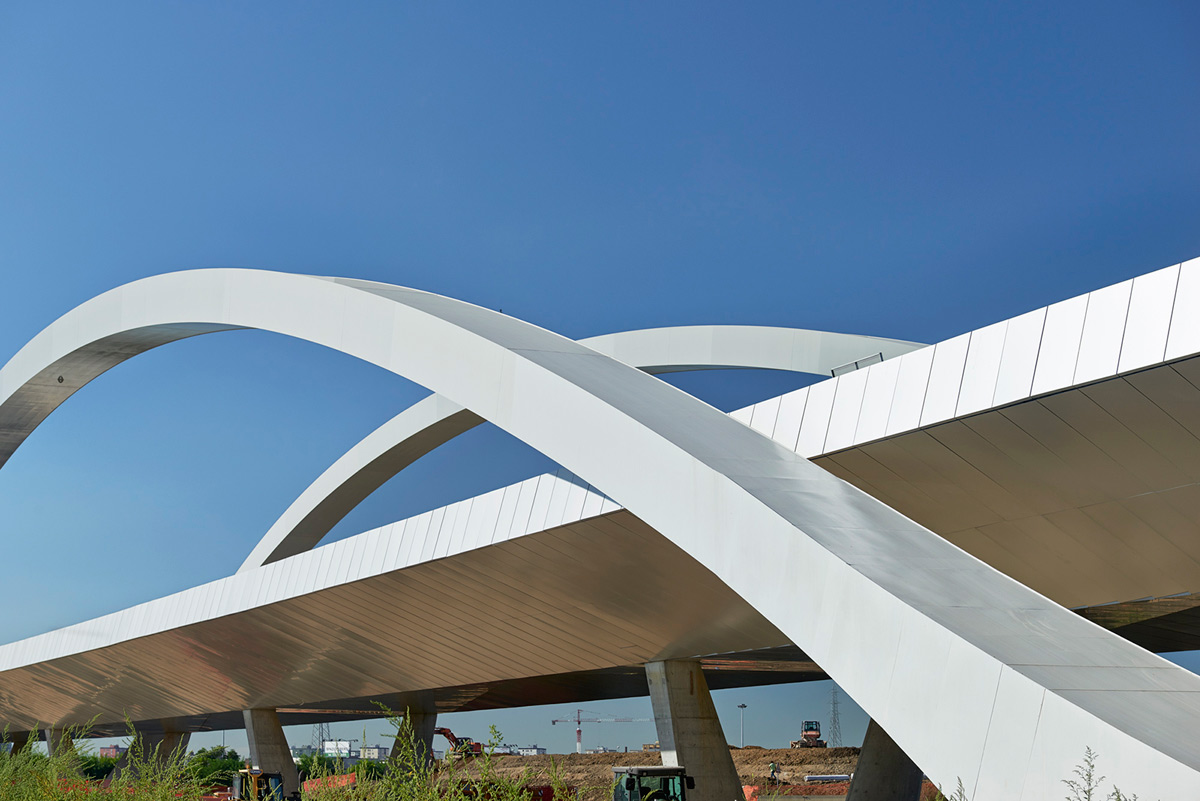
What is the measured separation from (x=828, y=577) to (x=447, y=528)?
11.0m

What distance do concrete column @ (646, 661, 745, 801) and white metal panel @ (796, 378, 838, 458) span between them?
964 cm

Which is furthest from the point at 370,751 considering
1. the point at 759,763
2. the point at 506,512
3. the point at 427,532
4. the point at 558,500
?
the point at 759,763

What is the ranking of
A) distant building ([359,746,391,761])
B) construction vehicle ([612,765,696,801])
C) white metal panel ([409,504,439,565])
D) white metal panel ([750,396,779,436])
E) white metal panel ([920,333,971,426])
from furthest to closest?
Answer: white metal panel ([409,504,439,565]), construction vehicle ([612,765,696,801]), white metal panel ([750,396,779,436]), white metal panel ([920,333,971,426]), distant building ([359,746,391,761])

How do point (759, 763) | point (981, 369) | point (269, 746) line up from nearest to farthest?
1. point (981, 369)
2. point (269, 746)
3. point (759, 763)

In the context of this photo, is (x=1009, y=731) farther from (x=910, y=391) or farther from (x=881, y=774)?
(x=881, y=774)

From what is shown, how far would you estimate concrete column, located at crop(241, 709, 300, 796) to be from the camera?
3336 centimetres

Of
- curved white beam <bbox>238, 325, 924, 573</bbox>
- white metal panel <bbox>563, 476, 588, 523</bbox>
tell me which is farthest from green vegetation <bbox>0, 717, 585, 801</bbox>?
curved white beam <bbox>238, 325, 924, 573</bbox>

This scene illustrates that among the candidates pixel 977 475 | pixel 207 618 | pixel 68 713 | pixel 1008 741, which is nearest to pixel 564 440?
pixel 977 475

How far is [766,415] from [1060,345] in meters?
4.07

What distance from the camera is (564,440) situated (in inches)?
418

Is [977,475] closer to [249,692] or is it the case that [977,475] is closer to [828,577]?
[828,577]

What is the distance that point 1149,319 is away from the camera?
9.22 meters

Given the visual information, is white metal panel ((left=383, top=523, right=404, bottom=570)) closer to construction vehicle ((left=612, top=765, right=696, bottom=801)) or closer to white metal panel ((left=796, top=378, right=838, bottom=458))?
construction vehicle ((left=612, top=765, right=696, bottom=801))

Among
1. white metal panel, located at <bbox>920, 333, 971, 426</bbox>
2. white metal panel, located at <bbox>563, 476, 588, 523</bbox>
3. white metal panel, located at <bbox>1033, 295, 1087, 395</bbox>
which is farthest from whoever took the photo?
white metal panel, located at <bbox>563, 476, 588, 523</bbox>
